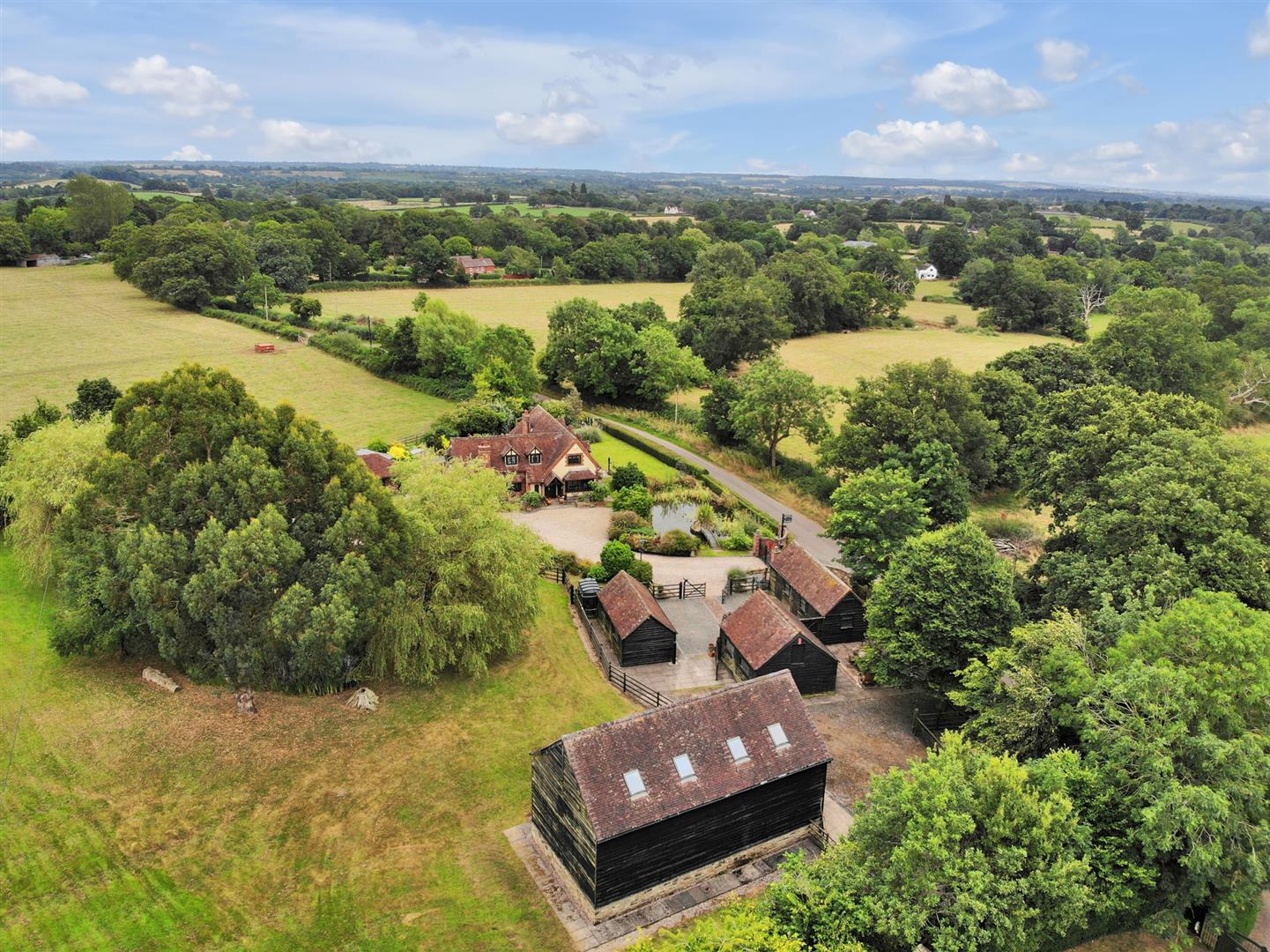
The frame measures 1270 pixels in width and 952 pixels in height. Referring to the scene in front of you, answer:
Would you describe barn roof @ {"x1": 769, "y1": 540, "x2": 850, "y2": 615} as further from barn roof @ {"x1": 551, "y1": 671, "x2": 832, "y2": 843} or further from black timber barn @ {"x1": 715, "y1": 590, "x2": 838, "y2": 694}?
barn roof @ {"x1": 551, "y1": 671, "x2": 832, "y2": 843}

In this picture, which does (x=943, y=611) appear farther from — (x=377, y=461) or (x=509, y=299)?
(x=509, y=299)

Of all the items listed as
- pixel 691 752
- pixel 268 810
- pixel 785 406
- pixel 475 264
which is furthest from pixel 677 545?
pixel 475 264

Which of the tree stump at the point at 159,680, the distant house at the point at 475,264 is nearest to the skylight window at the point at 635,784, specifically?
the tree stump at the point at 159,680

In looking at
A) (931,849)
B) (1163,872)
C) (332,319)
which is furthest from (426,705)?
(332,319)

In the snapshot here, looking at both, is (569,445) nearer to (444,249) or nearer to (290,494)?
(290,494)

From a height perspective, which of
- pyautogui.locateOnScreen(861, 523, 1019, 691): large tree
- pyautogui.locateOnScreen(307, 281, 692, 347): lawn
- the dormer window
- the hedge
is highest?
pyautogui.locateOnScreen(307, 281, 692, 347): lawn

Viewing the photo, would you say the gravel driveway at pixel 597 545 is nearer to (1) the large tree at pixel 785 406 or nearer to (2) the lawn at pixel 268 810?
(2) the lawn at pixel 268 810

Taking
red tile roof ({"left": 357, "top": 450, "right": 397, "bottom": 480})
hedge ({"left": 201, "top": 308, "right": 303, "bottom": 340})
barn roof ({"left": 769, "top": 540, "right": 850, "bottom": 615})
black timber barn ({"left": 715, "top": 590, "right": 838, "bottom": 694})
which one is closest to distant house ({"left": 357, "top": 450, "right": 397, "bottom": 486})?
red tile roof ({"left": 357, "top": 450, "right": 397, "bottom": 480})
